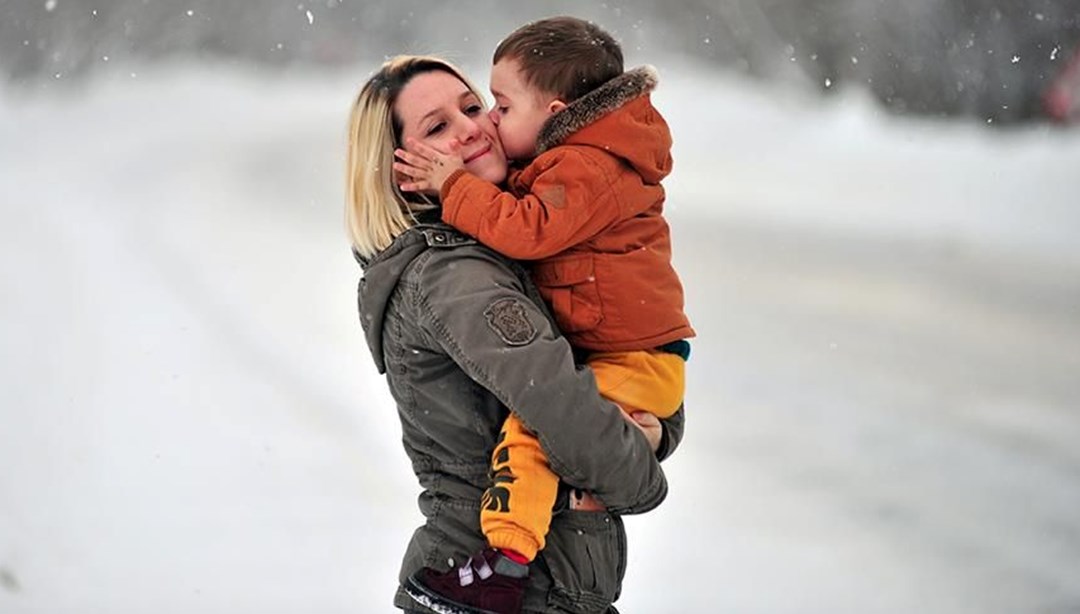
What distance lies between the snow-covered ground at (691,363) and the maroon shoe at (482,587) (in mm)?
2481

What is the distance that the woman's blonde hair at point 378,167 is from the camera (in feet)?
8.11

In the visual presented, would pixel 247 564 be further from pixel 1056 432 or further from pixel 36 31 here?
pixel 36 31

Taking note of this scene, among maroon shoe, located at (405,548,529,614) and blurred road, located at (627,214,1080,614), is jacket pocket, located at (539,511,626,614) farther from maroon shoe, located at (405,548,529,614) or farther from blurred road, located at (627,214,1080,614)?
blurred road, located at (627,214,1080,614)

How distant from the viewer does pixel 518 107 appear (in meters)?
2.46

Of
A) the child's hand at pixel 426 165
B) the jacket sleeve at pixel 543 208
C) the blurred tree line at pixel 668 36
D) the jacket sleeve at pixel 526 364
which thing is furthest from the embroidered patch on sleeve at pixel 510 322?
the blurred tree line at pixel 668 36

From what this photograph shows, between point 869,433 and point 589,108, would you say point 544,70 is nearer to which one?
point 589,108

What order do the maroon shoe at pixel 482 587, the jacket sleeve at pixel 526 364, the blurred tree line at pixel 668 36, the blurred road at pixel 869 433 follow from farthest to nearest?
1. the blurred tree line at pixel 668 36
2. the blurred road at pixel 869 433
3. the maroon shoe at pixel 482 587
4. the jacket sleeve at pixel 526 364

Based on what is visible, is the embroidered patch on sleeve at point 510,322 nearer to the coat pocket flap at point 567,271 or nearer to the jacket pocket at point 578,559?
the coat pocket flap at point 567,271

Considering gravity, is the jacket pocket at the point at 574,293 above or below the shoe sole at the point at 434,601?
above

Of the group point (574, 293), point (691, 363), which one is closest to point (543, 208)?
point (574, 293)

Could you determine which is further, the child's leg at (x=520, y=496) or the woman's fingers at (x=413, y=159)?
the woman's fingers at (x=413, y=159)

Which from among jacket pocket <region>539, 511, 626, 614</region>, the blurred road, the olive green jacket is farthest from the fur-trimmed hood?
the blurred road

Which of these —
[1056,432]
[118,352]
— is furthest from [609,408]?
[118,352]

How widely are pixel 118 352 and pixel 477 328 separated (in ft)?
17.5
